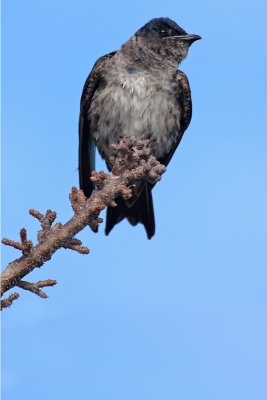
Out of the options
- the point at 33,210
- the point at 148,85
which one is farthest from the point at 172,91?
the point at 33,210

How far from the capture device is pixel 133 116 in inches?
392

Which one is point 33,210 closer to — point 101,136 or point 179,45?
point 101,136

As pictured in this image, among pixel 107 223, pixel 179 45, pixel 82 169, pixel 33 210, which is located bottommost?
pixel 33 210

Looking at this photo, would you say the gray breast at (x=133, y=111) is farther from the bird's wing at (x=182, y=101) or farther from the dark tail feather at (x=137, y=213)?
the dark tail feather at (x=137, y=213)

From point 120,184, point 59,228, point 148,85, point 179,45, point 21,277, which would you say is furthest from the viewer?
point 179,45

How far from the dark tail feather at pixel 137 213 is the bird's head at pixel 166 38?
212 centimetres

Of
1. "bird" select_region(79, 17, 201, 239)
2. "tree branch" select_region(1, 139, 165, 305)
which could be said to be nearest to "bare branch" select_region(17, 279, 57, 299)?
"tree branch" select_region(1, 139, 165, 305)

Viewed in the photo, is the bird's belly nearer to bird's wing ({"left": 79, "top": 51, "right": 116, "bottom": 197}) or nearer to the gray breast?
the gray breast

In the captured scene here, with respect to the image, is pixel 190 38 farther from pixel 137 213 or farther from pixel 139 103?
pixel 137 213

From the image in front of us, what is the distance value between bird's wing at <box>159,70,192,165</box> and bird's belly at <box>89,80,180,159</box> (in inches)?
9.7

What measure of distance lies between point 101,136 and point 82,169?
0.56 metres

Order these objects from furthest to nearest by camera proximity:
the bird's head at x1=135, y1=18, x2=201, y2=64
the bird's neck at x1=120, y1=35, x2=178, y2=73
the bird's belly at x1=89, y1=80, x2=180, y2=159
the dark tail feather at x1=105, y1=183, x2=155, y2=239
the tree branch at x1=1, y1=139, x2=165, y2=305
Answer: the bird's head at x1=135, y1=18, x2=201, y2=64 < the bird's neck at x1=120, y1=35, x2=178, y2=73 < the dark tail feather at x1=105, y1=183, x2=155, y2=239 < the bird's belly at x1=89, y1=80, x2=180, y2=159 < the tree branch at x1=1, y1=139, x2=165, y2=305

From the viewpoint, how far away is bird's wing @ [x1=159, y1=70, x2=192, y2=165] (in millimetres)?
10812

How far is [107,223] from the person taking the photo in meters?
10.2
